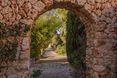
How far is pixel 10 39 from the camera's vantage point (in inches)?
235

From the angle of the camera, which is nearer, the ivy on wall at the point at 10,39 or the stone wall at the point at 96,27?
the ivy on wall at the point at 10,39

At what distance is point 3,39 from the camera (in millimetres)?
5914

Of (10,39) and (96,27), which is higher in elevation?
(96,27)

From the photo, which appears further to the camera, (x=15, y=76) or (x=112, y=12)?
(x=112, y=12)

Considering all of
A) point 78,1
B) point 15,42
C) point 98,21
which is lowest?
point 15,42

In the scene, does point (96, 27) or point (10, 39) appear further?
point (96, 27)

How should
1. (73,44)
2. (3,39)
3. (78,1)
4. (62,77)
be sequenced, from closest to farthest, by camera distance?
(3,39) → (78,1) → (73,44) → (62,77)

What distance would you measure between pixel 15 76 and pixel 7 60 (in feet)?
1.34

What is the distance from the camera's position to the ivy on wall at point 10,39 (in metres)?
5.86

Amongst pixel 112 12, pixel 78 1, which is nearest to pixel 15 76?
pixel 78 1

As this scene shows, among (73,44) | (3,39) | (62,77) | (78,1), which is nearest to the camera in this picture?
(3,39)

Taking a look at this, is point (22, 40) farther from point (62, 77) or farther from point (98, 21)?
point (62, 77)

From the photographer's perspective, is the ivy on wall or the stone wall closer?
the ivy on wall

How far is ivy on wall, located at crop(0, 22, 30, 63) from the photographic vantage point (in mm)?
5855
